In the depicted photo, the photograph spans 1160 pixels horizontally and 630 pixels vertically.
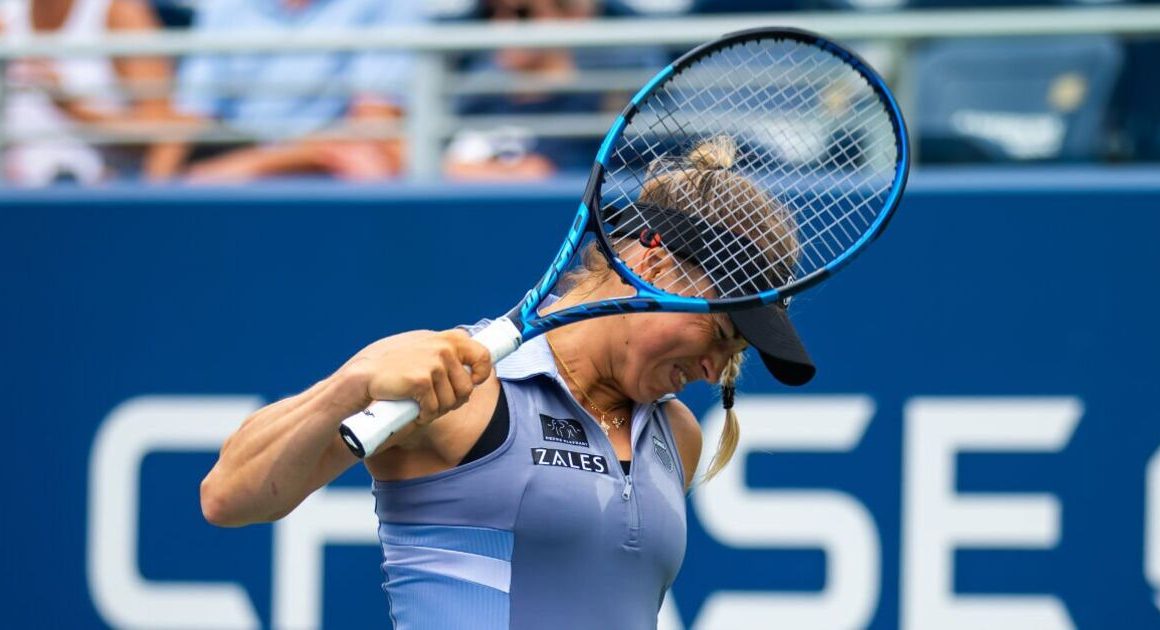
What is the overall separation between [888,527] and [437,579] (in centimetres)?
181

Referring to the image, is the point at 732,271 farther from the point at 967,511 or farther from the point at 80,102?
the point at 80,102

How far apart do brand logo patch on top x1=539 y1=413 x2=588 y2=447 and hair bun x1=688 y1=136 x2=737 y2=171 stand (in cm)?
36

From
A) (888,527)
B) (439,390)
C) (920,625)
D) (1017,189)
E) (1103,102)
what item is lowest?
(920,625)

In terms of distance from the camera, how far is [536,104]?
3.98m

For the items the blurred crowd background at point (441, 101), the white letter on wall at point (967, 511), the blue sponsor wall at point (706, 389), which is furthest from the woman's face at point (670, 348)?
the blurred crowd background at point (441, 101)

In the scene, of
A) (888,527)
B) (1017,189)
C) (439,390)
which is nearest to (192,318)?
(888,527)

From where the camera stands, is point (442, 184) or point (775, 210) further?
point (442, 184)

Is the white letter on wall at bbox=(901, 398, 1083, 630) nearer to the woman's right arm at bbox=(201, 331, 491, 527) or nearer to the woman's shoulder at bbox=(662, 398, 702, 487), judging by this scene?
the woman's shoulder at bbox=(662, 398, 702, 487)

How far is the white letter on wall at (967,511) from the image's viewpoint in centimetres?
327

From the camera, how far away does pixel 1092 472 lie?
10.7 ft

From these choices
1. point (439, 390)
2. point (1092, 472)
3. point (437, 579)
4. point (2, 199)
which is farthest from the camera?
point (2, 199)

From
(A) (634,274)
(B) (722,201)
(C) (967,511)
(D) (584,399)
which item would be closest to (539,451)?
(D) (584,399)

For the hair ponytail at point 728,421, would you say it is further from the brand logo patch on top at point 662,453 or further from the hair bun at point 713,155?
the hair bun at point 713,155

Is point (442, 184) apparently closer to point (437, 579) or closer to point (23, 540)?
point (23, 540)
